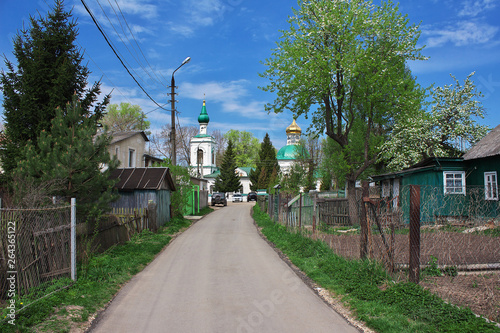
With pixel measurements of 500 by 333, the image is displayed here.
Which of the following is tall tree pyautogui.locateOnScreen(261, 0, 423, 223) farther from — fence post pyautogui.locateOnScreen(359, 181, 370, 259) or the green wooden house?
fence post pyautogui.locateOnScreen(359, 181, 370, 259)

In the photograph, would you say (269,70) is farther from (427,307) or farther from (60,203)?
(427,307)

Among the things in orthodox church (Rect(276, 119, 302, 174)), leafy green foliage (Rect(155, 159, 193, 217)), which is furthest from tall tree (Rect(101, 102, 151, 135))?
leafy green foliage (Rect(155, 159, 193, 217))

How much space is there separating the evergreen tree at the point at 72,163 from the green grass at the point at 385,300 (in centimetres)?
620

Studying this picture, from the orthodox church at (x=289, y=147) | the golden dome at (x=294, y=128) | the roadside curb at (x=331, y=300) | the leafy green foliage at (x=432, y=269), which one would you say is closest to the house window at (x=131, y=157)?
the roadside curb at (x=331, y=300)

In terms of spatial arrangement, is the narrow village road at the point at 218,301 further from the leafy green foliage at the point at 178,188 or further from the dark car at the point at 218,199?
the dark car at the point at 218,199

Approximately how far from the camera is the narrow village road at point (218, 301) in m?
5.51

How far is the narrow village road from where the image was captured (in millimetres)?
5512

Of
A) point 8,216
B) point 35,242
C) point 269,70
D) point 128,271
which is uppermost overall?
point 269,70

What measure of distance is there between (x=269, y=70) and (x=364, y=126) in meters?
12.7

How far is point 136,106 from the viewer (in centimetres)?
5800

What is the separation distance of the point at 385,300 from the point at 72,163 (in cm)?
839

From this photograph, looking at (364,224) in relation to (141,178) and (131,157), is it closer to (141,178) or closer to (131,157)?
(141,178)

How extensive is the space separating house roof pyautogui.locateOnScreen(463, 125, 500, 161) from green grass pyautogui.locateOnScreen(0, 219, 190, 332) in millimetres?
14718

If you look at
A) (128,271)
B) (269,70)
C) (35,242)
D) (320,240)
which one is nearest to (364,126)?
(269,70)
